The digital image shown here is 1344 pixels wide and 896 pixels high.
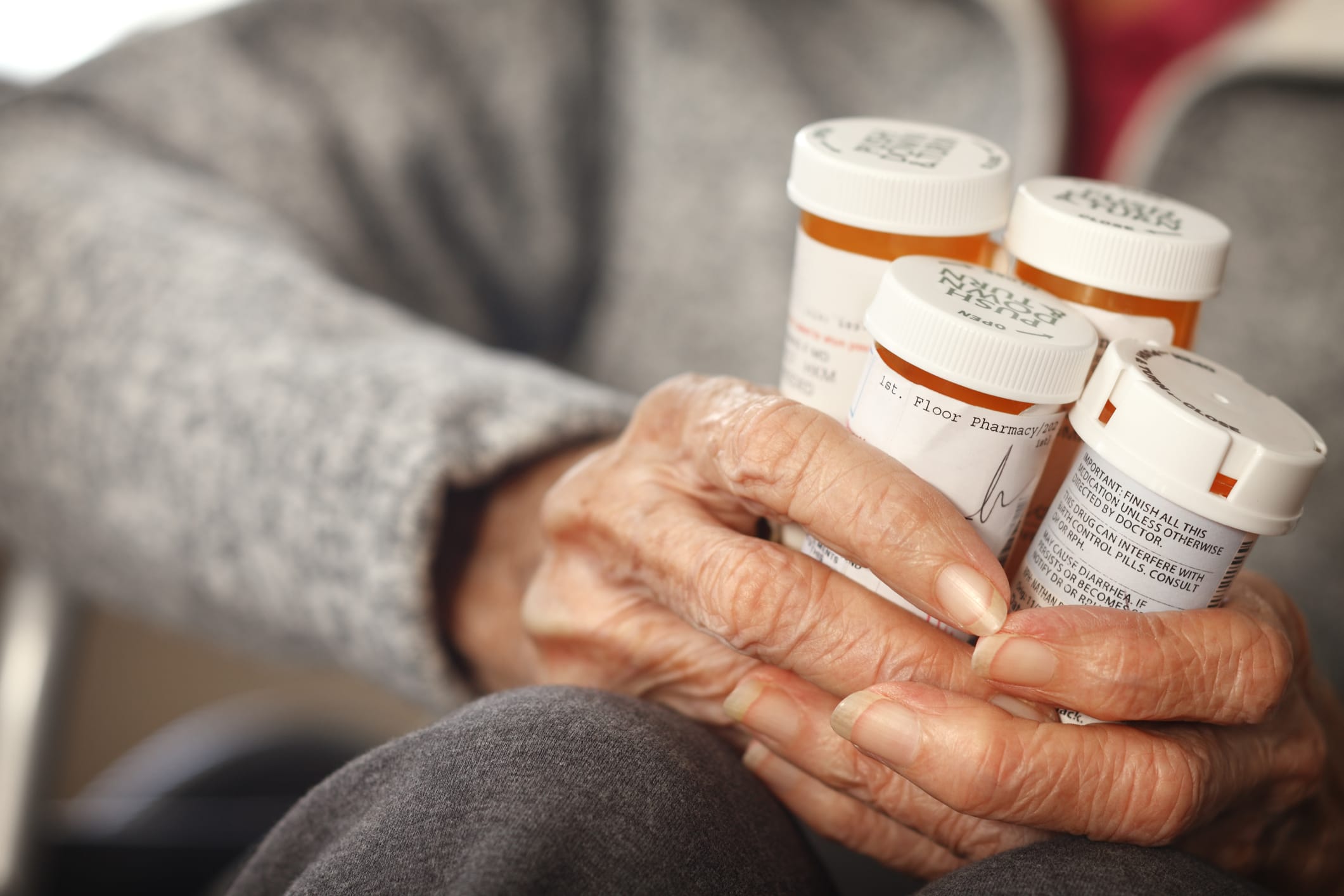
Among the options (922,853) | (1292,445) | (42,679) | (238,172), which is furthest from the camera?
(238,172)

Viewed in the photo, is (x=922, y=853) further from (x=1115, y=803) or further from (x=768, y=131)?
(x=768, y=131)

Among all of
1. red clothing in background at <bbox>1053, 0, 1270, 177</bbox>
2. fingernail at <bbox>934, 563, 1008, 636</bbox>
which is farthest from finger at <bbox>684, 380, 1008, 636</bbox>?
red clothing in background at <bbox>1053, 0, 1270, 177</bbox>

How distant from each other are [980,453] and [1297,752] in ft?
0.79

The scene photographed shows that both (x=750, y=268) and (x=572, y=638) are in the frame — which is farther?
(x=750, y=268)

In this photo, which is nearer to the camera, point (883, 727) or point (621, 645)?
point (883, 727)

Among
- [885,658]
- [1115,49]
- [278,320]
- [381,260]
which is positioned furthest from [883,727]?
[1115,49]

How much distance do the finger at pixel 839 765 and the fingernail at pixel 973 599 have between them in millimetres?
83

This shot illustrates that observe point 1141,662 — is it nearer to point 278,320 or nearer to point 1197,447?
point 1197,447

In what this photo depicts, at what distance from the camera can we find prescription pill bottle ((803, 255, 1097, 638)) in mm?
345

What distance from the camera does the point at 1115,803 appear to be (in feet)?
1.20

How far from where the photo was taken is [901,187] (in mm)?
393

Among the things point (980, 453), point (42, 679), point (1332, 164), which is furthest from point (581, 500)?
point (1332, 164)

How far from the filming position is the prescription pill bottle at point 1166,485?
328 millimetres

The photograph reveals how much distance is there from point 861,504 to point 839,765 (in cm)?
12
